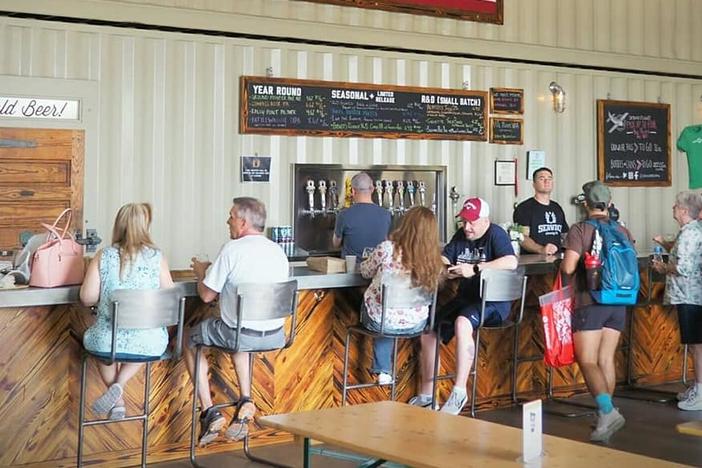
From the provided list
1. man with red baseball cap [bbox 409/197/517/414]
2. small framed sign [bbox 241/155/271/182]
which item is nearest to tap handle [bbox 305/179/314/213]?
small framed sign [bbox 241/155/271/182]

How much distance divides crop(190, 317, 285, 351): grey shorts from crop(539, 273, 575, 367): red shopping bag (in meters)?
1.78

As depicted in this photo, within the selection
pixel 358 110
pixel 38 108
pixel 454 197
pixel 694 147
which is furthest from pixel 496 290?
pixel 694 147

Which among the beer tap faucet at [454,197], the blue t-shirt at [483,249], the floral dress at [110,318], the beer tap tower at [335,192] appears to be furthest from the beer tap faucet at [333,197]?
the floral dress at [110,318]

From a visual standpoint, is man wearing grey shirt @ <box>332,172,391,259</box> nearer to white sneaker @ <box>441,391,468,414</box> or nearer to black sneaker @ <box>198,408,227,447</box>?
white sneaker @ <box>441,391,468,414</box>

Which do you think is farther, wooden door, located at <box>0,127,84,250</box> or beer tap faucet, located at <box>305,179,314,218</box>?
beer tap faucet, located at <box>305,179,314,218</box>

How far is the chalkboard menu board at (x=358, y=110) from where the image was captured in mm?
→ 7609

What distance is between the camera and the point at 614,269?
233 inches

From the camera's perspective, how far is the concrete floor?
537 cm

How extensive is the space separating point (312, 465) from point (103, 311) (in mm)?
1462

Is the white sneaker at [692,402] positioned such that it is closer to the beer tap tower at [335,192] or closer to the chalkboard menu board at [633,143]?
the beer tap tower at [335,192]

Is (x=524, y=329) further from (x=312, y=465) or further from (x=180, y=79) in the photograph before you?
(x=180, y=79)

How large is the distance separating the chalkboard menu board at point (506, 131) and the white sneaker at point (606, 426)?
3517 millimetres

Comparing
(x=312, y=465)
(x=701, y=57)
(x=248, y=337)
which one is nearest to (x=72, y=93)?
(x=248, y=337)

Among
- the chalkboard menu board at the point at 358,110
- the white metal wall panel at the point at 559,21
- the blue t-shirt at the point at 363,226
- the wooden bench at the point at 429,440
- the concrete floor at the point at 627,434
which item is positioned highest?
the white metal wall panel at the point at 559,21
